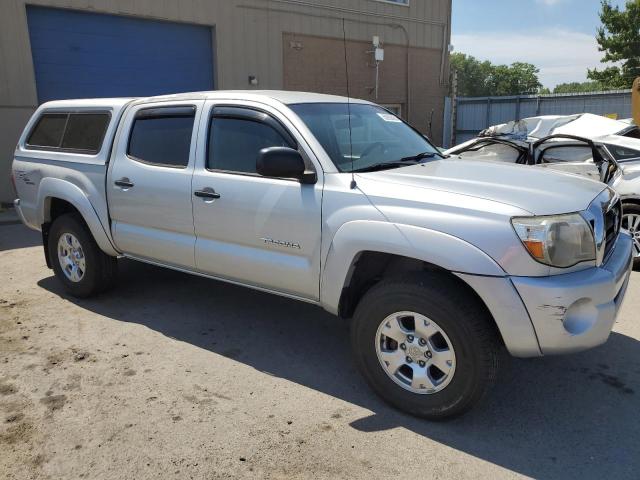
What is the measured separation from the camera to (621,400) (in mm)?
3373

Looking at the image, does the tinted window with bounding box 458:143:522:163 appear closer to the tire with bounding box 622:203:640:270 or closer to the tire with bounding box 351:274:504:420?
the tire with bounding box 622:203:640:270

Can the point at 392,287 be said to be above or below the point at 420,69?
below

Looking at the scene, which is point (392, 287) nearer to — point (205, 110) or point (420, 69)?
point (205, 110)

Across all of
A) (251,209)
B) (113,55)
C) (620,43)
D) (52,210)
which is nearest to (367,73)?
(113,55)

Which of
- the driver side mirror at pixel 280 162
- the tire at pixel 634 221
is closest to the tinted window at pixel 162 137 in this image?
the driver side mirror at pixel 280 162

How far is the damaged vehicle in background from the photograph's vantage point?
616cm

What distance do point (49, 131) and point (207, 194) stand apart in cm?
251

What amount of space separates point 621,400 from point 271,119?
2895mm

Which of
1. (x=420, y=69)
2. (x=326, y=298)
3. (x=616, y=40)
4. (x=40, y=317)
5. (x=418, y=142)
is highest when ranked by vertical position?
(x=616, y=40)

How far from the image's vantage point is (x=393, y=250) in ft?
10.0

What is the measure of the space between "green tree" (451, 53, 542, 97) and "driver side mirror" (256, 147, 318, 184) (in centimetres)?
9676

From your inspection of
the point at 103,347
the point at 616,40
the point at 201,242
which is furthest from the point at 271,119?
the point at 616,40

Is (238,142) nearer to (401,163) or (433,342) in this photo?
(401,163)

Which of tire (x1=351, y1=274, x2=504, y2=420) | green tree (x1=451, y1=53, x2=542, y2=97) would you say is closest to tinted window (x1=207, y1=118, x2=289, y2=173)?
tire (x1=351, y1=274, x2=504, y2=420)
